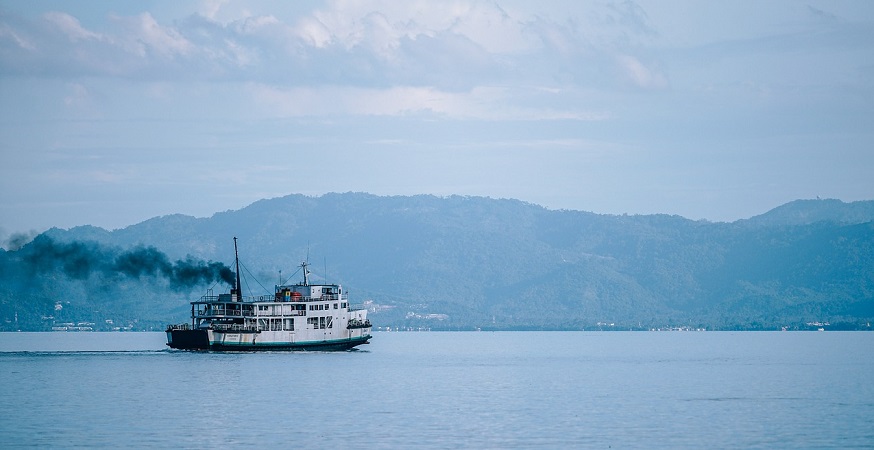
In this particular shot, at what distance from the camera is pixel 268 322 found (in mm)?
131875

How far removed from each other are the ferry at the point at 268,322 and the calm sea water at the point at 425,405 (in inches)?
223

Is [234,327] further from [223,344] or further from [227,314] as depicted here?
[223,344]

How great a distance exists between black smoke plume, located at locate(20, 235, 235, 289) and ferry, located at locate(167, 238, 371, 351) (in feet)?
22.0

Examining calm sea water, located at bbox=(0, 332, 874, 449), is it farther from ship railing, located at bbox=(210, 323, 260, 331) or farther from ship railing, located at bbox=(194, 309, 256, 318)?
ship railing, located at bbox=(194, 309, 256, 318)

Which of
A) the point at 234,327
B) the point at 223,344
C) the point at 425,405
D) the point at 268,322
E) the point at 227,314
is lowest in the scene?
the point at 425,405

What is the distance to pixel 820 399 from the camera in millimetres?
81562

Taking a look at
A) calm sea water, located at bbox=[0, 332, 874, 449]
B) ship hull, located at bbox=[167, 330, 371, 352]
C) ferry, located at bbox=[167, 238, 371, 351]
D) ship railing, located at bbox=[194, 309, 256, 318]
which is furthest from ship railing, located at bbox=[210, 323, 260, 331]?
calm sea water, located at bbox=[0, 332, 874, 449]

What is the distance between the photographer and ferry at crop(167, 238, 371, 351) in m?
131

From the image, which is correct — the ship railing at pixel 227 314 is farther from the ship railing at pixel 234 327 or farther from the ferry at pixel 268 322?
the ship railing at pixel 234 327

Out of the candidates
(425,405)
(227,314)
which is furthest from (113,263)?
(425,405)

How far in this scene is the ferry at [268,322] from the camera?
131 m

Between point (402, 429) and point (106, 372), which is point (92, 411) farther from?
point (106, 372)

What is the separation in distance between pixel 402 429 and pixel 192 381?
124 feet

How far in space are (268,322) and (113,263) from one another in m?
22.2
